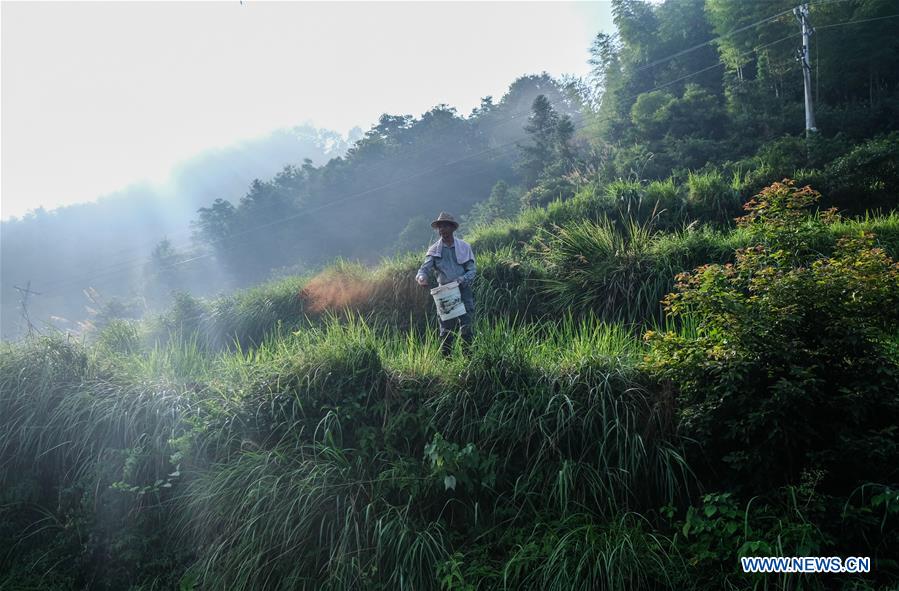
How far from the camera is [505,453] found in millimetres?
5238

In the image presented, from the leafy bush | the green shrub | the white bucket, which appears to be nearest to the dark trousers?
the white bucket

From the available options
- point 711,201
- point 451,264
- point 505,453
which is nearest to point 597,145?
Result: point 711,201

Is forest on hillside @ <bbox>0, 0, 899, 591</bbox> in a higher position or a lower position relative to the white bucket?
lower

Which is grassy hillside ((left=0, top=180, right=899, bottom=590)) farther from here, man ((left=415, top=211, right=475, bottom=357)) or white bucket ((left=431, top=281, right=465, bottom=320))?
man ((left=415, top=211, right=475, bottom=357))

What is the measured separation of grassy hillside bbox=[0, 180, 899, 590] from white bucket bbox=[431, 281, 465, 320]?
41 centimetres

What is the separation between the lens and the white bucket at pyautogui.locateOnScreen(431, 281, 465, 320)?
7027mm

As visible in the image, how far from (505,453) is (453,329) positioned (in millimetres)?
2426

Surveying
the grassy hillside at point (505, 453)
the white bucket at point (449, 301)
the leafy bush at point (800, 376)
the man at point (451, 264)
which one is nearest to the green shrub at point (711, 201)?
the grassy hillside at point (505, 453)

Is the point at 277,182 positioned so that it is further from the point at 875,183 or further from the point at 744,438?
the point at 744,438

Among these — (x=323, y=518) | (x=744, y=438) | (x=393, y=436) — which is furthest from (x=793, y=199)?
(x=323, y=518)

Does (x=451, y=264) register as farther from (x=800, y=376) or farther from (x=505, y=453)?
(x=800, y=376)

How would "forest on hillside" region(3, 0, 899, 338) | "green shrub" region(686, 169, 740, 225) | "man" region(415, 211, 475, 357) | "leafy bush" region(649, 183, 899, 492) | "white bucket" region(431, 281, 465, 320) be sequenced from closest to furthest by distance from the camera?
"leafy bush" region(649, 183, 899, 492) < "white bucket" region(431, 281, 465, 320) < "man" region(415, 211, 475, 357) < "green shrub" region(686, 169, 740, 225) < "forest on hillside" region(3, 0, 899, 338)

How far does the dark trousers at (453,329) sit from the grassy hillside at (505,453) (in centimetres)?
30

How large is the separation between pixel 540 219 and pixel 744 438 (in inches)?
348
